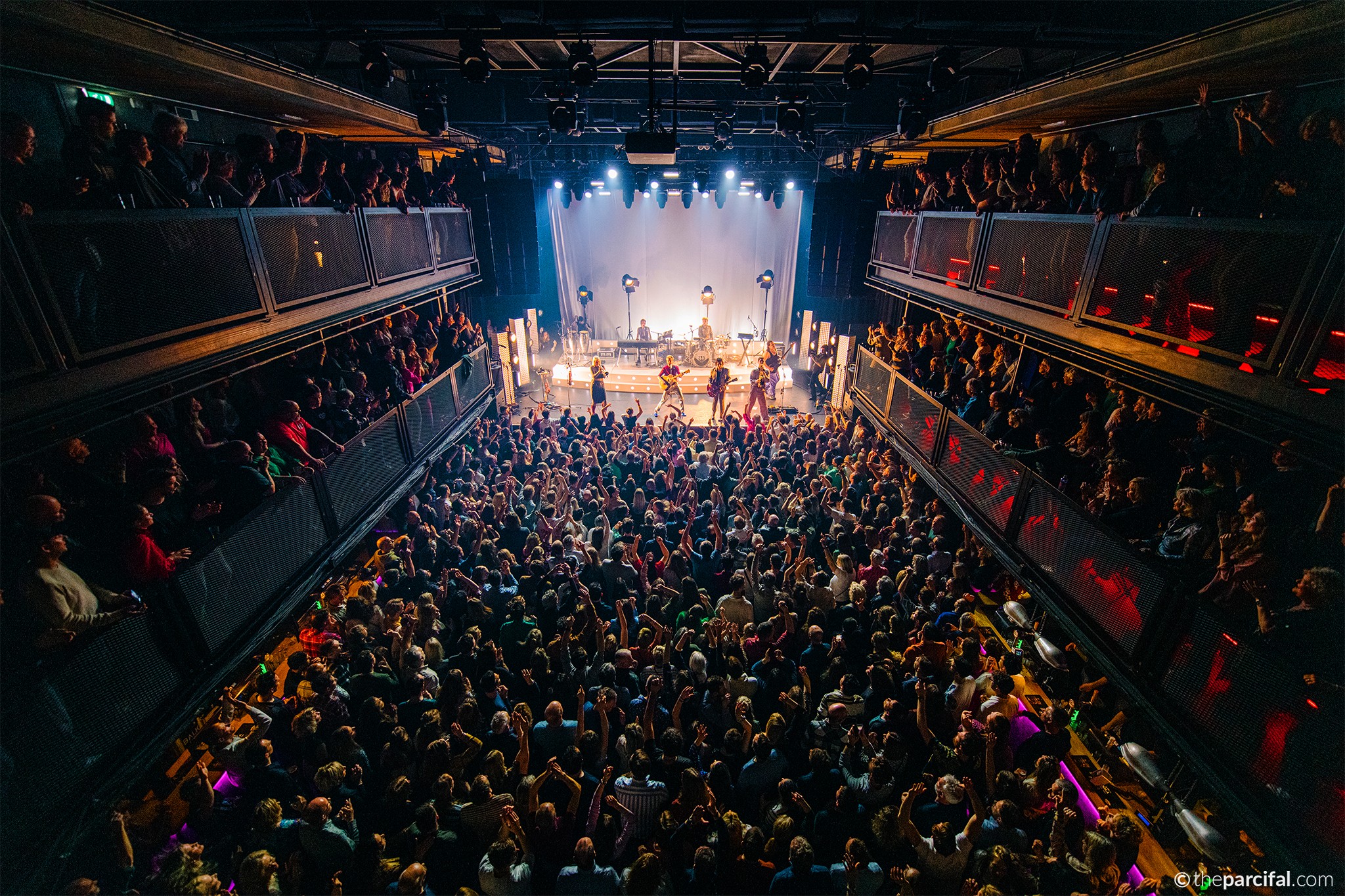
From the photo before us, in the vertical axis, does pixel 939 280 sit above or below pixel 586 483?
above

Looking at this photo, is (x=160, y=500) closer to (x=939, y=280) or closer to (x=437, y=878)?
(x=437, y=878)

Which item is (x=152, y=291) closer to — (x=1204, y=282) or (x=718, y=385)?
(x=1204, y=282)

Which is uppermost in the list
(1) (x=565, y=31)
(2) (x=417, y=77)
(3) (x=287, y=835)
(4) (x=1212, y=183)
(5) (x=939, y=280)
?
(2) (x=417, y=77)

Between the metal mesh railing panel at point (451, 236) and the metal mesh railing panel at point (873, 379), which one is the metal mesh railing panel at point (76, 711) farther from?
the metal mesh railing panel at point (873, 379)

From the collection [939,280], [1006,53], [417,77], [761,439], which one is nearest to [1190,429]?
[939,280]

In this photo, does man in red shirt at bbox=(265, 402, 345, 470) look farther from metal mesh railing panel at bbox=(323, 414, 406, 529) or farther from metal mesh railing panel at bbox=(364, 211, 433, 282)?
metal mesh railing panel at bbox=(364, 211, 433, 282)

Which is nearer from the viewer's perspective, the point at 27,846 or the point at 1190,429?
the point at 27,846

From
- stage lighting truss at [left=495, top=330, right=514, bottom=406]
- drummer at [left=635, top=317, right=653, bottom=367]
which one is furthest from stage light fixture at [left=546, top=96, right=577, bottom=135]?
drummer at [left=635, top=317, right=653, bottom=367]

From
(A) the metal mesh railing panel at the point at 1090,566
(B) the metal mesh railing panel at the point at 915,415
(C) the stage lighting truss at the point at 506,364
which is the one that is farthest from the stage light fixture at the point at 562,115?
(C) the stage lighting truss at the point at 506,364

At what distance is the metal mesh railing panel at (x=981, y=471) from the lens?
5.86 meters

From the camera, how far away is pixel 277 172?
5914 mm

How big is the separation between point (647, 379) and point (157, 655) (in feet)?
59.5

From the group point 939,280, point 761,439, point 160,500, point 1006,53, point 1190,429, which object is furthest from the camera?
point 761,439

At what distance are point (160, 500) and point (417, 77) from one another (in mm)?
9489
